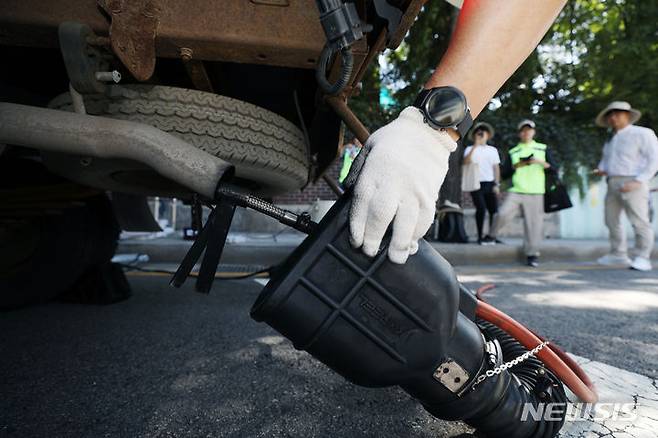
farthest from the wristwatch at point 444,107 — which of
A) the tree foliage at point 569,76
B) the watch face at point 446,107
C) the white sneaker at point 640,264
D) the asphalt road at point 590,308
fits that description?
the tree foliage at point 569,76

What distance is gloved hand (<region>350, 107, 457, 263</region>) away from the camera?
2.21 ft

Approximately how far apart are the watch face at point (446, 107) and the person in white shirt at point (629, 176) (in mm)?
4411

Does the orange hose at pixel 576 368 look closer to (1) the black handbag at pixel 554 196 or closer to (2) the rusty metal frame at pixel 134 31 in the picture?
(2) the rusty metal frame at pixel 134 31

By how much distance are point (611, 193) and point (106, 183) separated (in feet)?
17.3

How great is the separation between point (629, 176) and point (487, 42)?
4677mm

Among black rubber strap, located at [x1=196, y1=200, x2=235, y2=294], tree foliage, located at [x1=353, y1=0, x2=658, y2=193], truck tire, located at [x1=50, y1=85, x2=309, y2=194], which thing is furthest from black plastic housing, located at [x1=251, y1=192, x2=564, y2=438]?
tree foliage, located at [x1=353, y1=0, x2=658, y2=193]

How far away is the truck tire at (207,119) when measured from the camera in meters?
0.99

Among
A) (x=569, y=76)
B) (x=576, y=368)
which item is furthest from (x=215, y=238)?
(x=569, y=76)

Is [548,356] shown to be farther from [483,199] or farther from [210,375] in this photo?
[483,199]

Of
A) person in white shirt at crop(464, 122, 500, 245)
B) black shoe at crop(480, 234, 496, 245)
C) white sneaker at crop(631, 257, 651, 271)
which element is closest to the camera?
white sneaker at crop(631, 257, 651, 271)

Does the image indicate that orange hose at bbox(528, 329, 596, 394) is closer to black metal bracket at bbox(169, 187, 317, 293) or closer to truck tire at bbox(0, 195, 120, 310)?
black metal bracket at bbox(169, 187, 317, 293)

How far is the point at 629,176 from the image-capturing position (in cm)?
432

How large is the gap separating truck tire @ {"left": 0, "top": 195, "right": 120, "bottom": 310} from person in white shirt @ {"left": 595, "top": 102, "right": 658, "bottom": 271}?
193 inches

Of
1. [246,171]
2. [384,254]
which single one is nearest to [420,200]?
[384,254]
